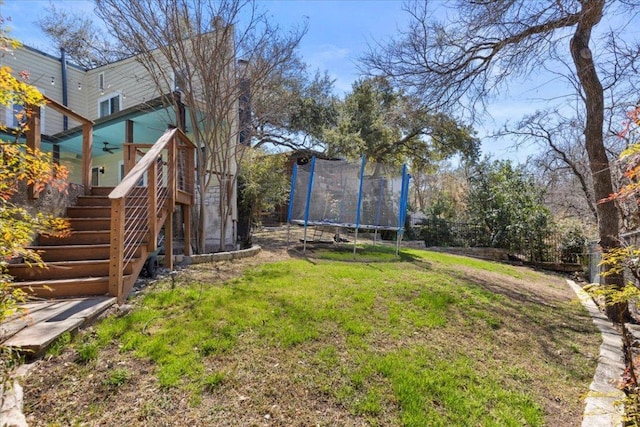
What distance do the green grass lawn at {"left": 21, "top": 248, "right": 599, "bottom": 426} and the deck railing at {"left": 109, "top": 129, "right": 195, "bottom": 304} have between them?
47 cm

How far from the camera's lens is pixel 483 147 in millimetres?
16188

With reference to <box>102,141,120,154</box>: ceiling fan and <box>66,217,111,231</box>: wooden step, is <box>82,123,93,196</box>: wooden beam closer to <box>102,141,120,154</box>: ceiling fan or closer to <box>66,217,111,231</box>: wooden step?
<box>66,217,111,231</box>: wooden step

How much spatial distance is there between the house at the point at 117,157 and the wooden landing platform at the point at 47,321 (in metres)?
0.22

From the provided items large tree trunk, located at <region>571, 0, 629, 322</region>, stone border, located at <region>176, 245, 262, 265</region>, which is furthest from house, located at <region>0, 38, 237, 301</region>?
large tree trunk, located at <region>571, 0, 629, 322</region>

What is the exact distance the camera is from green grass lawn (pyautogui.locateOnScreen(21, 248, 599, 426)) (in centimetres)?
246

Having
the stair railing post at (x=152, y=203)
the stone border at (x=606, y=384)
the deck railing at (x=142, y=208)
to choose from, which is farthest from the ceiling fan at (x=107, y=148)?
the stone border at (x=606, y=384)

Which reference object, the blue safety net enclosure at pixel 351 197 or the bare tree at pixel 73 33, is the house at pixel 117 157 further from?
the bare tree at pixel 73 33

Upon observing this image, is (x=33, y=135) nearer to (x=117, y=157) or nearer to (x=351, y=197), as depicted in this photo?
(x=351, y=197)

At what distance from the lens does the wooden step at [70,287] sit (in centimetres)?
357

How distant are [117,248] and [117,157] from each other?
33.5 feet

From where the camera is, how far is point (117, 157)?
12023mm

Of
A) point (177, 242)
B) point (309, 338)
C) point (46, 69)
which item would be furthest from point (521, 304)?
Answer: point (46, 69)

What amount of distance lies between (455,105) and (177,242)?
287 inches

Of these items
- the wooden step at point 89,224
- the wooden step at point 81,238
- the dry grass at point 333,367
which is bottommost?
the dry grass at point 333,367
